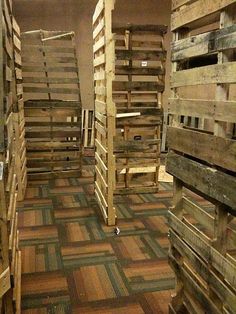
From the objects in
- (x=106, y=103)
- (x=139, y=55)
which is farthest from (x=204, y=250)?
(x=139, y=55)

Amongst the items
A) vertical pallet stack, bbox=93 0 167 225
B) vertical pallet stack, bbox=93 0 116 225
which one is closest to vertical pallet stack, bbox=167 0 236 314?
vertical pallet stack, bbox=93 0 116 225

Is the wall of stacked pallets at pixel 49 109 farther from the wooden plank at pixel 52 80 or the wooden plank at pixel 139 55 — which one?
the wooden plank at pixel 139 55

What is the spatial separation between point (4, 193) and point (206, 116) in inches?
39.8

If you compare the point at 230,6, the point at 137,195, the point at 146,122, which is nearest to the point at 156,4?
the point at 146,122

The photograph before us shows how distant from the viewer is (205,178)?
4.71ft

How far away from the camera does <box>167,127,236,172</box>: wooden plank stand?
4.13 feet

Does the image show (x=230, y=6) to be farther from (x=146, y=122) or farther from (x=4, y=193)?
(x=146, y=122)

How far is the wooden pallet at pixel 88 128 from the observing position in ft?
22.5

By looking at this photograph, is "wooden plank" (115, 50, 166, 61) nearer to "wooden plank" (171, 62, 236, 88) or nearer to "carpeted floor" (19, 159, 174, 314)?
"carpeted floor" (19, 159, 174, 314)

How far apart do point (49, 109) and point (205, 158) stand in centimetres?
382

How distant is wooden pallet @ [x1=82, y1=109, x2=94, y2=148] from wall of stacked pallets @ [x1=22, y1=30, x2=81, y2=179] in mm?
1698

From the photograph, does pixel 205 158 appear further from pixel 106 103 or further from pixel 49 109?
pixel 49 109

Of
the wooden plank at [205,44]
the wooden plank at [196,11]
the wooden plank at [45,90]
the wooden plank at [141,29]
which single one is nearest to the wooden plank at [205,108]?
the wooden plank at [205,44]

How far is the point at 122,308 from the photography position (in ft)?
7.23
